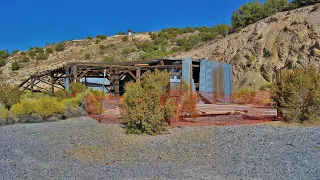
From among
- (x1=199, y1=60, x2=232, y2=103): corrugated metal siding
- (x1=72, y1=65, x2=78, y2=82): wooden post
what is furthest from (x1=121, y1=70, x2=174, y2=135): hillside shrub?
(x1=199, y1=60, x2=232, y2=103): corrugated metal siding

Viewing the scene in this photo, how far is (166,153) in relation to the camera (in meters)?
9.88

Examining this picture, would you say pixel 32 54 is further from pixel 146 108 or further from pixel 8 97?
pixel 146 108

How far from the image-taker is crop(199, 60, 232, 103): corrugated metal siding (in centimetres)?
2714

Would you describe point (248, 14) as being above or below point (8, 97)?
above

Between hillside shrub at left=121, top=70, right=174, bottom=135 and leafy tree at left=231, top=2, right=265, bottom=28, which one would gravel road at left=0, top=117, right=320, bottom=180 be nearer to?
hillside shrub at left=121, top=70, right=174, bottom=135

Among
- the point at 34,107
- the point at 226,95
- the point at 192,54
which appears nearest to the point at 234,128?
the point at 34,107

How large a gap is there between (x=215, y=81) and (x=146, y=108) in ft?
54.1

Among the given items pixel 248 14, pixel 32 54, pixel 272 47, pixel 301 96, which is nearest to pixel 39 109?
pixel 301 96

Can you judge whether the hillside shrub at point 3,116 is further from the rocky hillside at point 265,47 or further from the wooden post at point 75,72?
the rocky hillside at point 265,47

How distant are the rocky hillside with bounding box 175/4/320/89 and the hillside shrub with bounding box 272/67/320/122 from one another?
19.8 metres

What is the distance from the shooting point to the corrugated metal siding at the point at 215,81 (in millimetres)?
27141

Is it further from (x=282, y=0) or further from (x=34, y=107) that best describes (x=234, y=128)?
(x=282, y=0)

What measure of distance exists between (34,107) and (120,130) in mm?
6853

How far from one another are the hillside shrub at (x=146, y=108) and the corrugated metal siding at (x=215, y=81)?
13.5 meters
